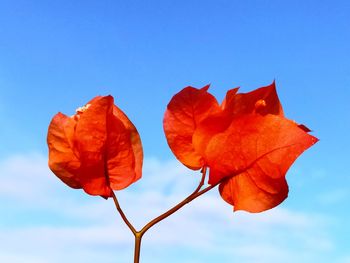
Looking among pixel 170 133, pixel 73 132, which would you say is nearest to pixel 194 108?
pixel 170 133

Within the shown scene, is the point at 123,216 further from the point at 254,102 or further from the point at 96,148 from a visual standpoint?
the point at 254,102

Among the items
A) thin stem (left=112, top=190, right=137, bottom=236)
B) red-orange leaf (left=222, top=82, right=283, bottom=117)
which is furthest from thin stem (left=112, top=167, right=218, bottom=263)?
red-orange leaf (left=222, top=82, right=283, bottom=117)

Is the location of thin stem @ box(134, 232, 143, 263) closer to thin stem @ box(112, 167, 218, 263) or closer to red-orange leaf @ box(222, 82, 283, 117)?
thin stem @ box(112, 167, 218, 263)

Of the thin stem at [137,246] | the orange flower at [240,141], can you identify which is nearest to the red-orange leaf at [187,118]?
the orange flower at [240,141]

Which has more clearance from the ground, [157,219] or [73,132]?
[73,132]

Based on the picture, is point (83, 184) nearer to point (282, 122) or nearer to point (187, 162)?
point (187, 162)

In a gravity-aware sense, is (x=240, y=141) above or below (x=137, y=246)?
above

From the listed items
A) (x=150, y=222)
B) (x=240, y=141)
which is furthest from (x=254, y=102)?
(x=150, y=222)
